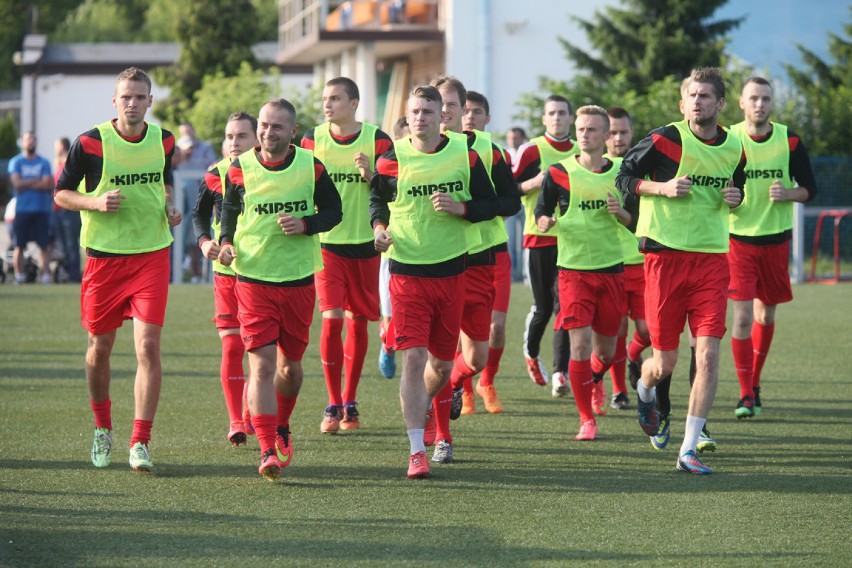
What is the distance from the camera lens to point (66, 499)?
23.5 feet

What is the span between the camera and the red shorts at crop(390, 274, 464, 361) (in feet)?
26.2

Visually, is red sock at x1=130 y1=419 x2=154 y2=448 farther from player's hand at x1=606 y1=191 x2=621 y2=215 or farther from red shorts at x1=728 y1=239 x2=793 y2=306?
red shorts at x1=728 y1=239 x2=793 y2=306

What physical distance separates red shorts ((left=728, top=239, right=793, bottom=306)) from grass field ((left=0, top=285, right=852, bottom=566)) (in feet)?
2.90

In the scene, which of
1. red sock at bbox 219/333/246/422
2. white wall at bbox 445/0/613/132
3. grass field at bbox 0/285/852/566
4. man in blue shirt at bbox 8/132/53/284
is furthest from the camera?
white wall at bbox 445/0/613/132

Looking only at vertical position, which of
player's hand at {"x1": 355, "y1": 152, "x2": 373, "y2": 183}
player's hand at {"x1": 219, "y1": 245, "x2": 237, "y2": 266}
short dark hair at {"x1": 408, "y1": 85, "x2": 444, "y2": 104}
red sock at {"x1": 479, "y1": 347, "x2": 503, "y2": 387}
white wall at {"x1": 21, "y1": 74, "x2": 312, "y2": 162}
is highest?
white wall at {"x1": 21, "y1": 74, "x2": 312, "y2": 162}

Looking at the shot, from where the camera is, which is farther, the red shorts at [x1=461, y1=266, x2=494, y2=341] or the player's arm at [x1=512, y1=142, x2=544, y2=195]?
the player's arm at [x1=512, y1=142, x2=544, y2=195]

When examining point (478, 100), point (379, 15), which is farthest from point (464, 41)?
point (478, 100)

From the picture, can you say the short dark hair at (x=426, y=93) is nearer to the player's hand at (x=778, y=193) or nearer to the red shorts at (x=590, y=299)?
the red shorts at (x=590, y=299)

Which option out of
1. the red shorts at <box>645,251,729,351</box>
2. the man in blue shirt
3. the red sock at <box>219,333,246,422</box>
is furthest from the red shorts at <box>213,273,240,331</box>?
the man in blue shirt

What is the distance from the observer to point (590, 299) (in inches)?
376

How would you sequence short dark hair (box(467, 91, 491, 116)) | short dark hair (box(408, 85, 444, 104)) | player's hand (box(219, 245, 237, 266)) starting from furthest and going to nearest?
short dark hair (box(467, 91, 491, 116)), short dark hair (box(408, 85, 444, 104)), player's hand (box(219, 245, 237, 266))

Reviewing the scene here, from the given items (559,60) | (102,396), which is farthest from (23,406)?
(559,60)

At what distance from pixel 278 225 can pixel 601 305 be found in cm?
266

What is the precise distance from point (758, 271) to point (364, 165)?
9.88ft
